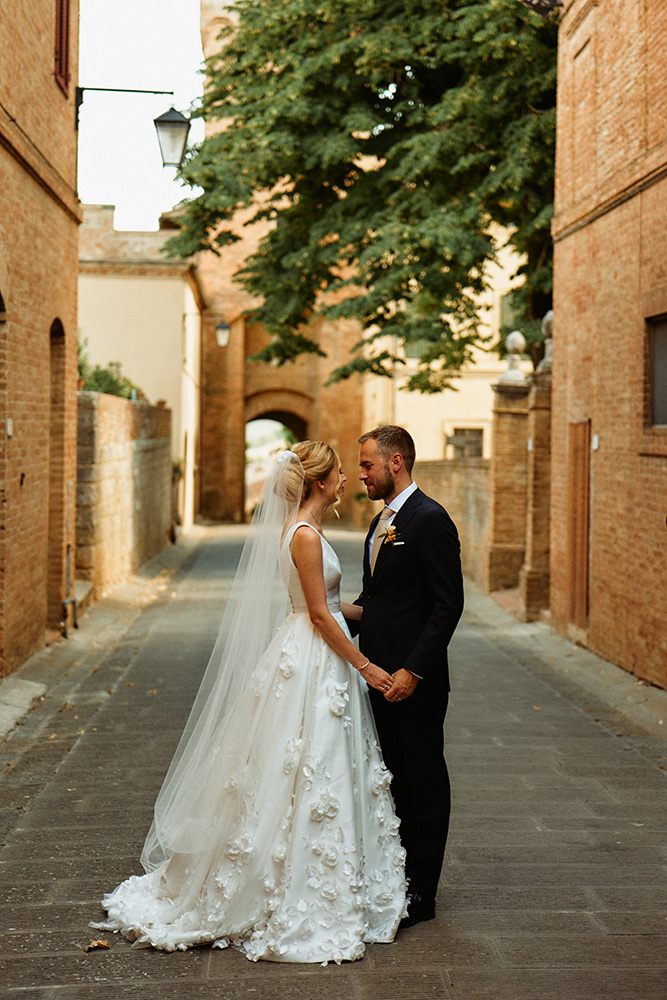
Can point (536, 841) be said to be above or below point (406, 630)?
below

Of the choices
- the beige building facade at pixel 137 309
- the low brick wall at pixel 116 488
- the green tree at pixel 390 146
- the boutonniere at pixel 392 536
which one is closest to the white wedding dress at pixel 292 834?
the boutonniere at pixel 392 536

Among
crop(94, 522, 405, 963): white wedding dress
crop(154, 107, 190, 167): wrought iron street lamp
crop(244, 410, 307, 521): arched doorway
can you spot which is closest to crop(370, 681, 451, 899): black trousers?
crop(94, 522, 405, 963): white wedding dress

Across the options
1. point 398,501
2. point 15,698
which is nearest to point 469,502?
point 15,698

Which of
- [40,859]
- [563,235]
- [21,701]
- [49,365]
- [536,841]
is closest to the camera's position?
[40,859]

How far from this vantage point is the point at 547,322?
569 inches

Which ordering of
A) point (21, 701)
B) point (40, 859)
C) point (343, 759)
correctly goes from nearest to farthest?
1. point (343, 759)
2. point (40, 859)
3. point (21, 701)

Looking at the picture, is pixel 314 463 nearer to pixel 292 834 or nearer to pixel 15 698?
pixel 292 834

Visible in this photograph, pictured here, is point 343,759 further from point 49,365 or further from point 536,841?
point 49,365

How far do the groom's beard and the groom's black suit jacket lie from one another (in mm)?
91

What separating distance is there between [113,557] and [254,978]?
39.3 feet

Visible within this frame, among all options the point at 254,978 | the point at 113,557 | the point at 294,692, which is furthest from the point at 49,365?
the point at 254,978

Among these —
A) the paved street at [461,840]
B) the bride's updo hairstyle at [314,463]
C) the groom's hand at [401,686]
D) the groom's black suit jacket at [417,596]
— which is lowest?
the paved street at [461,840]

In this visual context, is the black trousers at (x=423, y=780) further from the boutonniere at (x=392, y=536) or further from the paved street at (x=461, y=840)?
the boutonniere at (x=392, y=536)

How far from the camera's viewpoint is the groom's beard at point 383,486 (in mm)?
4391
